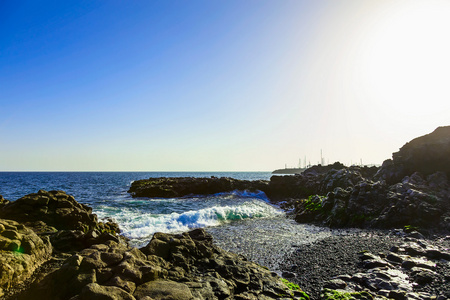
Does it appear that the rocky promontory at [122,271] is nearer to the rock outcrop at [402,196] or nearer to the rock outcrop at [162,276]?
the rock outcrop at [162,276]

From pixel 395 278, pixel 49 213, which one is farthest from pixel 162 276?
pixel 49 213

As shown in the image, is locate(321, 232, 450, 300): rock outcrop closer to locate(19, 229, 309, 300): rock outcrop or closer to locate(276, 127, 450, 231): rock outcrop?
locate(19, 229, 309, 300): rock outcrop

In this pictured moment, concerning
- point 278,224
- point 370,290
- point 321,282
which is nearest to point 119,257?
point 321,282

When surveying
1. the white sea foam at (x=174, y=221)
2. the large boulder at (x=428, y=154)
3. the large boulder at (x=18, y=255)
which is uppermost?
the large boulder at (x=428, y=154)

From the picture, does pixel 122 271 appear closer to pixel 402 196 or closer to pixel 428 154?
pixel 402 196

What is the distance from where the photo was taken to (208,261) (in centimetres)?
1104

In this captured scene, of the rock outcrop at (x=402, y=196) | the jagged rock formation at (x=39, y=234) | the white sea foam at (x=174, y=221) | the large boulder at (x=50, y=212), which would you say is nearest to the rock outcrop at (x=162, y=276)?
the jagged rock formation at (x=39, y=234)

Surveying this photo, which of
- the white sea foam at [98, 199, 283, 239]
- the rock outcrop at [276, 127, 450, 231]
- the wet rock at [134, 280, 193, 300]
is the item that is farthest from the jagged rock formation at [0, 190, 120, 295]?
the rock outcrop at [276, 127, 450, 231]

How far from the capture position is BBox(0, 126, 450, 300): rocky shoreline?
7766mm

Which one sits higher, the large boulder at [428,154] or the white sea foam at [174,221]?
the large boulder at [428,154]

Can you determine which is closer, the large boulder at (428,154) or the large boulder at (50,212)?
the large boulder at (50,212)

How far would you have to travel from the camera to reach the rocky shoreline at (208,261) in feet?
25.5

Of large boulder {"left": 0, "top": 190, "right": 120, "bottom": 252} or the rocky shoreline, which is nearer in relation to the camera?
the rocky shoreline

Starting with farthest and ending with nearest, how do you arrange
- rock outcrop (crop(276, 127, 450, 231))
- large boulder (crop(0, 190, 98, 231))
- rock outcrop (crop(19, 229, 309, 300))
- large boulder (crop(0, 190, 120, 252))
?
rock outcrop (crop(276, 127, 450, 231))
large boulder (crop(0, 190, 98, 231))
large boulder (crop(0, 190, 120, 252))
rock outcrop (crop(19, 229, 309, 300))
